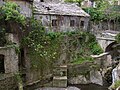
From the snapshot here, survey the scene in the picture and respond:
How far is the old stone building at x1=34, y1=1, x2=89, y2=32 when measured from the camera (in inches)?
1326

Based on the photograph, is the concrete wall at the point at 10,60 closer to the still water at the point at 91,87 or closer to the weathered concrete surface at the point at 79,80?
the weathered concrete surface at the point at 79,80

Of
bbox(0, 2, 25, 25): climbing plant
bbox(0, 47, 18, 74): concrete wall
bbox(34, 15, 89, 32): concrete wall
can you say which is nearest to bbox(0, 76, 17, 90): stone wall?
bbox(0, 47, 18, 74): concrete wall

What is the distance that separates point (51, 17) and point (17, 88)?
11.6m

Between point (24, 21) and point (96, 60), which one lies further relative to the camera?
point (96, 60)

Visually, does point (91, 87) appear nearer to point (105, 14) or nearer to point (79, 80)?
point (79, 80)

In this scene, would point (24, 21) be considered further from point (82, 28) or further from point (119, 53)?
point (119, 53)

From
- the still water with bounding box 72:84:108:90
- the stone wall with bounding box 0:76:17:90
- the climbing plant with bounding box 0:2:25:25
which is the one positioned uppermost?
the climbing plant with bounding box 0:2:25:25

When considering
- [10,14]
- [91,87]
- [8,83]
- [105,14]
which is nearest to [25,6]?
[10,14]

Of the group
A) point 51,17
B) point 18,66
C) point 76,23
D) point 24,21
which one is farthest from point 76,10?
point 18,66

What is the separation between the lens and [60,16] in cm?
3456

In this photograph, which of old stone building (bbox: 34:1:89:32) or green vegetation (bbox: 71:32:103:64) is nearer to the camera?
green vegetation (bbox: 71:32:103:64)

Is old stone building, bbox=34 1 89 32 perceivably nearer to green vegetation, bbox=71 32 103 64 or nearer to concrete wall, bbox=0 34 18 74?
green vegetation, bbox=71 32 103 64

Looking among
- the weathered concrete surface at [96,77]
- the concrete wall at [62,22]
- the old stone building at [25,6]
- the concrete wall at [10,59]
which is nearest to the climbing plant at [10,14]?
the old stone building at [25,6]

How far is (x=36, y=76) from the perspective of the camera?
93.3 ft
